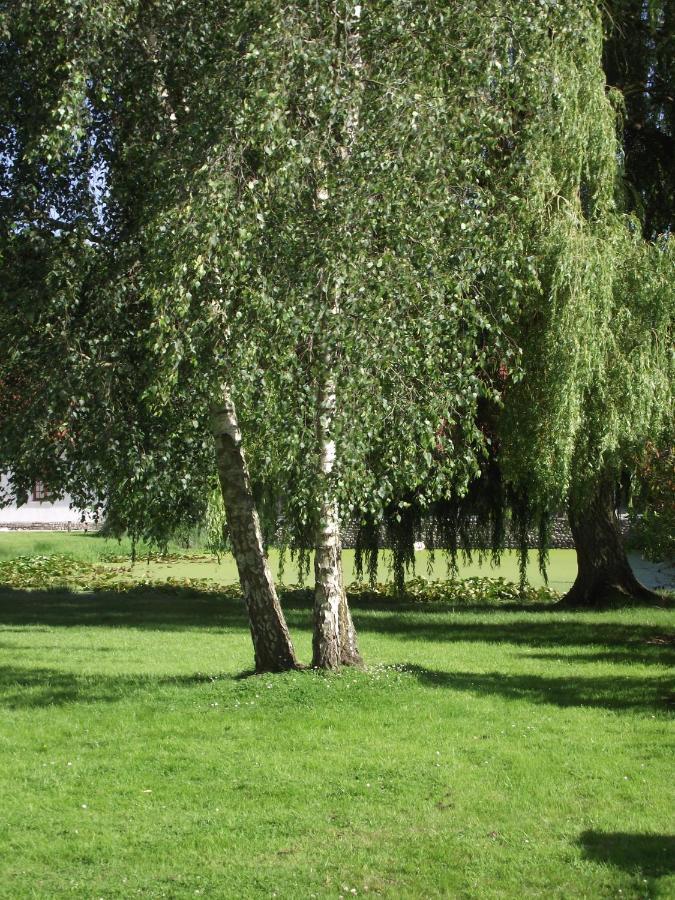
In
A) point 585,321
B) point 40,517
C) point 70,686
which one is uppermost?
point 585,321

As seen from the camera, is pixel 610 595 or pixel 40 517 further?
pixel 40 517

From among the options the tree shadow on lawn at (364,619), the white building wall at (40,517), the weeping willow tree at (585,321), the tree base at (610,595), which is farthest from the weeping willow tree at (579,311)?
the white building wall at (40,517)

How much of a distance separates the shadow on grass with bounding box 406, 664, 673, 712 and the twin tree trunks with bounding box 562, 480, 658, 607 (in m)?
7.42

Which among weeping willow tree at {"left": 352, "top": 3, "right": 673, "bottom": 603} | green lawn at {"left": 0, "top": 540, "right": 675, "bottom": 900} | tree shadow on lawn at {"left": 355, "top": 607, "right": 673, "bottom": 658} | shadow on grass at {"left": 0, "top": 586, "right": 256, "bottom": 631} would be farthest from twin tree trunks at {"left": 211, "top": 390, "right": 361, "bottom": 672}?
shadow on grass at {"left": 0, "top": 586, "right": 256, "bottom": 631}

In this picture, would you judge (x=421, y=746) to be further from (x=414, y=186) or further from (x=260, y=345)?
(x=414, y=186)

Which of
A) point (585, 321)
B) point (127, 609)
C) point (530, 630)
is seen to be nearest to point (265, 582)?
point (585, 321)

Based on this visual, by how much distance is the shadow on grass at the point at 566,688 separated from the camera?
1039 centimetres

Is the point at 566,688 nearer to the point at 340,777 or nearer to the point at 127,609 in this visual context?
the point at 340,777

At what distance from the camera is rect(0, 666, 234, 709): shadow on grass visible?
10.5 meters

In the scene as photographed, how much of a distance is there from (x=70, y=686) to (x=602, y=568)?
10847mm

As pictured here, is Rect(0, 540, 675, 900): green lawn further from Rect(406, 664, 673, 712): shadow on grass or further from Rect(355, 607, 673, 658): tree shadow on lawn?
Rect(355, 607, 673, 658): tree shadow on lawn

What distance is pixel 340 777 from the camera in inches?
304

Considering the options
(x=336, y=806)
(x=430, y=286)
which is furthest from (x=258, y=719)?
(x=430, y=286)

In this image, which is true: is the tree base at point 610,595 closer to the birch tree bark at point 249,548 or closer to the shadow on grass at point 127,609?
the shadow on grass at point 127,609
